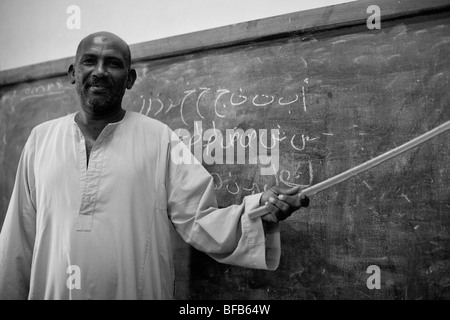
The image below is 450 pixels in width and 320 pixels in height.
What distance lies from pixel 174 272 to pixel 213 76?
0.74 m

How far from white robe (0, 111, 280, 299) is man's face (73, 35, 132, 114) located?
9 centimetres

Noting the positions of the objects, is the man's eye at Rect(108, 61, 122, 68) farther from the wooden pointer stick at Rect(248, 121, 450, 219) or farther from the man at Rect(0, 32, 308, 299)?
the wooden pointer stick at Rect(248, 121, 450, 219)

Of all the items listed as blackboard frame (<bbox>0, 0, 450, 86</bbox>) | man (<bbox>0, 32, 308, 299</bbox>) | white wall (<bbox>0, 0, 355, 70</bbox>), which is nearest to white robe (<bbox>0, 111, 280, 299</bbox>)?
man (<bbox>0, 32, 308, 299</bbox>)

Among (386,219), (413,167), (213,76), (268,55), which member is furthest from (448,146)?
(213,76)

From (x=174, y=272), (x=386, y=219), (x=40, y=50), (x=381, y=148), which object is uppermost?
(x=40, y=50)

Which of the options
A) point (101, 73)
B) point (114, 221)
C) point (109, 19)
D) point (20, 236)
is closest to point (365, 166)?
point (114, 221)

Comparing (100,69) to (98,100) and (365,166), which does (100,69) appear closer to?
(98,100)

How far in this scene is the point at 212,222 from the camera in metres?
1.40

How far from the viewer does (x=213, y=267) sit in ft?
5.21

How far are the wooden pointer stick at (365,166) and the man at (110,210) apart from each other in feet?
0.10

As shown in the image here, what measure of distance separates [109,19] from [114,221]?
3.16ft

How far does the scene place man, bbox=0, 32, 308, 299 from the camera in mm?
1362

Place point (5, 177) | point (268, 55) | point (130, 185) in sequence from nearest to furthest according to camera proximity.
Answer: point (130, 185)
point (268, 55)
point (5, 177)

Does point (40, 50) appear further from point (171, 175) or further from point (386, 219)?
point (386, 219)
